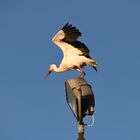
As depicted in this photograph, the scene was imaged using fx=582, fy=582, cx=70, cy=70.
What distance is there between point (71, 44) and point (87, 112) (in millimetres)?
11782

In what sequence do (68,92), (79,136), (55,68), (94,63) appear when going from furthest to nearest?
(55,68)
(94,63)
(68,92)
(79,136)

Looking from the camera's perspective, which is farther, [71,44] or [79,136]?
[71,44]

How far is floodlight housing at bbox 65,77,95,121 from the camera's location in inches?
244

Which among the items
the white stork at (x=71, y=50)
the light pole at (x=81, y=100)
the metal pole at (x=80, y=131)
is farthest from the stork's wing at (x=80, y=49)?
the metal pole at (x=80, y=131)

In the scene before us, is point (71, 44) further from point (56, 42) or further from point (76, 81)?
point (76, 81)

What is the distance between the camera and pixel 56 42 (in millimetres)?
18281

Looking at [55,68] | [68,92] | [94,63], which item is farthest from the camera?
[55,68]

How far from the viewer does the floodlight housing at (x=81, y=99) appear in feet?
20.3

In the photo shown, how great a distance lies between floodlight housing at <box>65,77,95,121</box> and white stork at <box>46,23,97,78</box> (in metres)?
10.7

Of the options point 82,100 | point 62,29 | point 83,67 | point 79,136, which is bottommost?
point 79,136

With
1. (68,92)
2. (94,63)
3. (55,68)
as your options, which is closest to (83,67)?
(94,63)

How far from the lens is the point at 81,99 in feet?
20.3

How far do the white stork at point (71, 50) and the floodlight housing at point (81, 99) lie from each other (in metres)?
10.7

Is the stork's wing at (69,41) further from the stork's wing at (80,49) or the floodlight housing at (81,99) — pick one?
the floodlight housing at (81,99)
